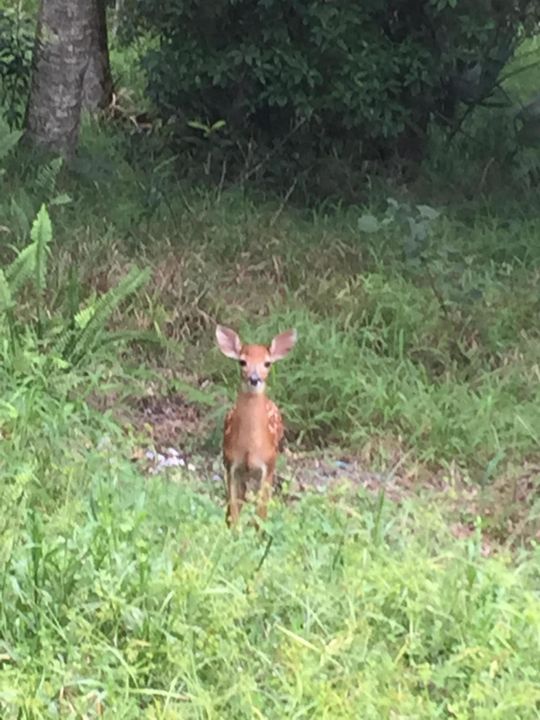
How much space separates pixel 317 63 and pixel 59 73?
162 centimetres

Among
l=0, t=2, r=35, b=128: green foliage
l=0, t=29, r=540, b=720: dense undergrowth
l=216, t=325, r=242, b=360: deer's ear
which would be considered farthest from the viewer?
l=0, t=2, r=35, b=128: green foliage

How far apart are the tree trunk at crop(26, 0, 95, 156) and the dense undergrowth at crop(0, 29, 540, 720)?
245 millimetres

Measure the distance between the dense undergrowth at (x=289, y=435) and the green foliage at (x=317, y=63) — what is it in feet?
1.65

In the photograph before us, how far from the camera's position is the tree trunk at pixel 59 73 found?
24.8ft

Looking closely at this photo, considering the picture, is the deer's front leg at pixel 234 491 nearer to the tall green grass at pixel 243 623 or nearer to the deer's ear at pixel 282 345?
the tall green grass at pixel 243 623

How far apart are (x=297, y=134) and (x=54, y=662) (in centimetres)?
571

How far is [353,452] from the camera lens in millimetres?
5277

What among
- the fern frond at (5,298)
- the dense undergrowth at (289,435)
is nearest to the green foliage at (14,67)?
the dense undergrowth at (289,435)

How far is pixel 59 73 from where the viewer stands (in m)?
7.67

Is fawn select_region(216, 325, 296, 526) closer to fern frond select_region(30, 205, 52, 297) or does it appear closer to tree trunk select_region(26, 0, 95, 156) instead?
fern frond select_region(30, 205, 52, 297)

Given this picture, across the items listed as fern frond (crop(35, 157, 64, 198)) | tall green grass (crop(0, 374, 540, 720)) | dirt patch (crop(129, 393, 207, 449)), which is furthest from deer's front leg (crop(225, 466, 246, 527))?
fern frond (crop(35, 157, 64, 198))

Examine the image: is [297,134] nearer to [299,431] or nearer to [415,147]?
[415,147]

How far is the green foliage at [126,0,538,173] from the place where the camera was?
782 centimetres


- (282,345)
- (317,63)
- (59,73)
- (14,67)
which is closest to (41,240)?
(282,345)
